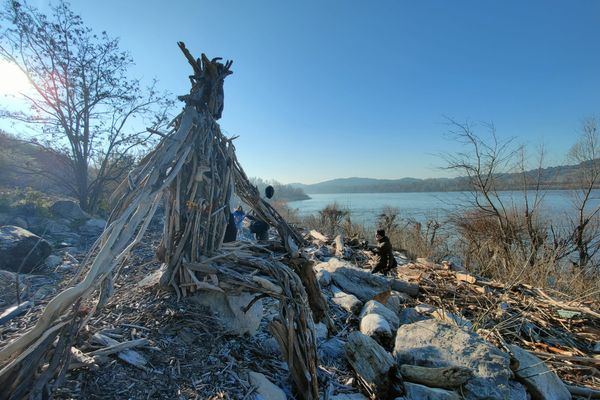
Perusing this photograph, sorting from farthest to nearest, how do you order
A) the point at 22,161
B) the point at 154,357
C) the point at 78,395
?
the point at 22,161 < the point at 154,357 < the point at 78,395

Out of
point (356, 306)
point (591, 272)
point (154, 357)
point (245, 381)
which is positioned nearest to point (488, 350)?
point (356, 306)

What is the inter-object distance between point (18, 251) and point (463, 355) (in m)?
6.55

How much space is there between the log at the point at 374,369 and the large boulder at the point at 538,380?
1289 mm

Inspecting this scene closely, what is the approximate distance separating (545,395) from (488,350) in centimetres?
67

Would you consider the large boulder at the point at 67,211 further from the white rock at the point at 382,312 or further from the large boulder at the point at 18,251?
the white rock at the point at 382,312

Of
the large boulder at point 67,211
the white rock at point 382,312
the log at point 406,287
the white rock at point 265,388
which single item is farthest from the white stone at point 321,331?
the large boulder at point 67,211

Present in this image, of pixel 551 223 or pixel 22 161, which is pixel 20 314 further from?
pixel 22 161

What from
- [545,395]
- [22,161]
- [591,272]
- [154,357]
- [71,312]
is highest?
[22,161]

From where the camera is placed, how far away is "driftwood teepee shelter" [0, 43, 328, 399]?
4.87ft

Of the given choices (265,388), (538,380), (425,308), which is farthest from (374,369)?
(425,308)

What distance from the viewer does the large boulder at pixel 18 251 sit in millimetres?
4586

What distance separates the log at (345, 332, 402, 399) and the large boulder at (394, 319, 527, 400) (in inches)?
15.4

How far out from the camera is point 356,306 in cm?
414

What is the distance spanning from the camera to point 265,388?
1894mm
